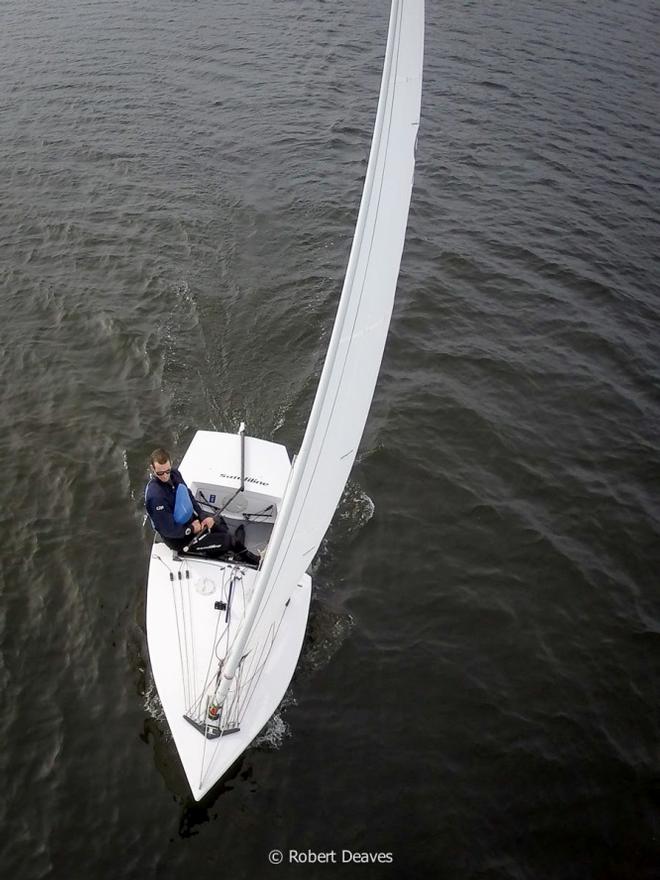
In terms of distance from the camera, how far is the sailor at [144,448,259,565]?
8812 mm

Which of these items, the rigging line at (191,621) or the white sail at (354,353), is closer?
the white sail at (354,353)

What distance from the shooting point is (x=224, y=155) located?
63.9ft

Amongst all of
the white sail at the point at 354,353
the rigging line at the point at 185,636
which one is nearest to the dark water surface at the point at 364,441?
the rigging line at the point at 185,636

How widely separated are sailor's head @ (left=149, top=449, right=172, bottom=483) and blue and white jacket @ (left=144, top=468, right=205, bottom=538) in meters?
0.08

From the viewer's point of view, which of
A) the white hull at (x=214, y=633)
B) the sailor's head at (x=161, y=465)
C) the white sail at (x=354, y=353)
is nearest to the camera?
the white sail at (x=354, y=353)

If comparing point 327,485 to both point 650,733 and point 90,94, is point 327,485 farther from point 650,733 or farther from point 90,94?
point 90,94

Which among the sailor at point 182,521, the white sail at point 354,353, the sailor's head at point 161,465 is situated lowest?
the sailor at point 182,521

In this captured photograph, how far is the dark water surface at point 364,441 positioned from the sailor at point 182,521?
1.39 m

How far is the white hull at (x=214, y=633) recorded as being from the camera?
758cm

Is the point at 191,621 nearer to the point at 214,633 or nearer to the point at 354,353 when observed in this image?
the point at 214,633

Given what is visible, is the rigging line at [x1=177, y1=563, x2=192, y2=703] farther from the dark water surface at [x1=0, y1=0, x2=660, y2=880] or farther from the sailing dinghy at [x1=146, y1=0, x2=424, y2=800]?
the dark water surface at [x1=0, y1=0, x2=660, y2=880]

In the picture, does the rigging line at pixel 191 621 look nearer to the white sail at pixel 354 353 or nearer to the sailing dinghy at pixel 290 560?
the sailing dinghy at pixel 290 560

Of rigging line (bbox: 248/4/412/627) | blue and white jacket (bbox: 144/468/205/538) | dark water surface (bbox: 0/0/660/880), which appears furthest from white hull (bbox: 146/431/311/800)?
rigging line (bbox: 248/4/412/627)

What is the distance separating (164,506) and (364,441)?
456 centimetres
